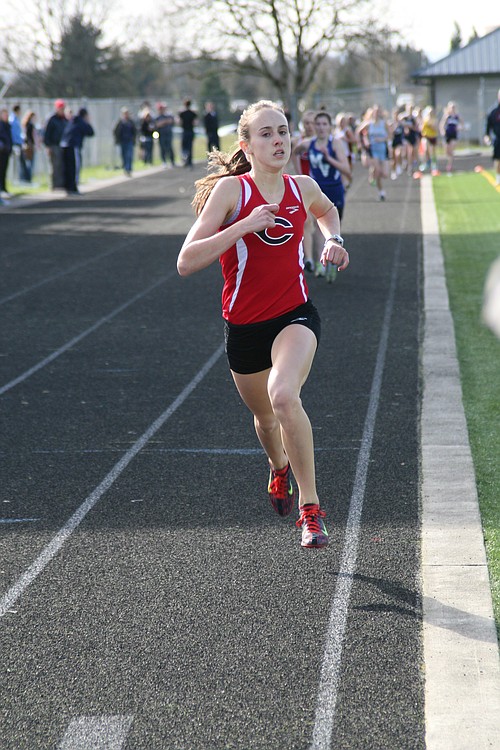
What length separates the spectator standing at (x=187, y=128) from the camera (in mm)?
37531

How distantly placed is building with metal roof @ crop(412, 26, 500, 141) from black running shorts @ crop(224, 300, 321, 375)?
54.0 m

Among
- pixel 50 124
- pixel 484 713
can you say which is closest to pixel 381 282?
pixel 484 713

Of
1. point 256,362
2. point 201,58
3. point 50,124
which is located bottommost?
point 256,362

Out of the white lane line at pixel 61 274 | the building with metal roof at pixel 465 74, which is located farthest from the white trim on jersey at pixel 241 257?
the building with metal roof at pixel 465 74

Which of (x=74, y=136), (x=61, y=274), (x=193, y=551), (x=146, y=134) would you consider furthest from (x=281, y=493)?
(x=146, y=134)

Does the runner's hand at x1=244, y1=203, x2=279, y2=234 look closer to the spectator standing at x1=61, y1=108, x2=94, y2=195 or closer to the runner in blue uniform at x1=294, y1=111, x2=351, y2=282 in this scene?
the runner in blue uniform at x1=294, y1=111, x2=351, y2=282

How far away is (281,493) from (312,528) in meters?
0.64

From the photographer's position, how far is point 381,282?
14.3 metres

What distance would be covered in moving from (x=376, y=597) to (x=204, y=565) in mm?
830

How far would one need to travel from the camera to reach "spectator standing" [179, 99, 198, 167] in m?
37.5

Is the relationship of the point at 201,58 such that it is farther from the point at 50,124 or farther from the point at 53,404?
the point at 53,404

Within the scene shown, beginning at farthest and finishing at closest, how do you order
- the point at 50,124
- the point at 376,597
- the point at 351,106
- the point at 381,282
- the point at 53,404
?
the point at 351,106
the point at 50,124
the point at 381,282
the point at 53,404
the point at 376,597

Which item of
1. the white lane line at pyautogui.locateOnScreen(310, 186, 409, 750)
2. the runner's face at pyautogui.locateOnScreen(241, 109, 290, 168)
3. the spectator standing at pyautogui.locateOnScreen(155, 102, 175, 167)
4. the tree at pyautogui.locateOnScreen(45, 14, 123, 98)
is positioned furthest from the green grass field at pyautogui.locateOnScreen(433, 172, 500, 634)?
the tree at pyautogui.locateOnScreen(45, 14, 123, 98)

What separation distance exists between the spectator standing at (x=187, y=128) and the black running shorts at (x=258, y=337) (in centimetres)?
3319
